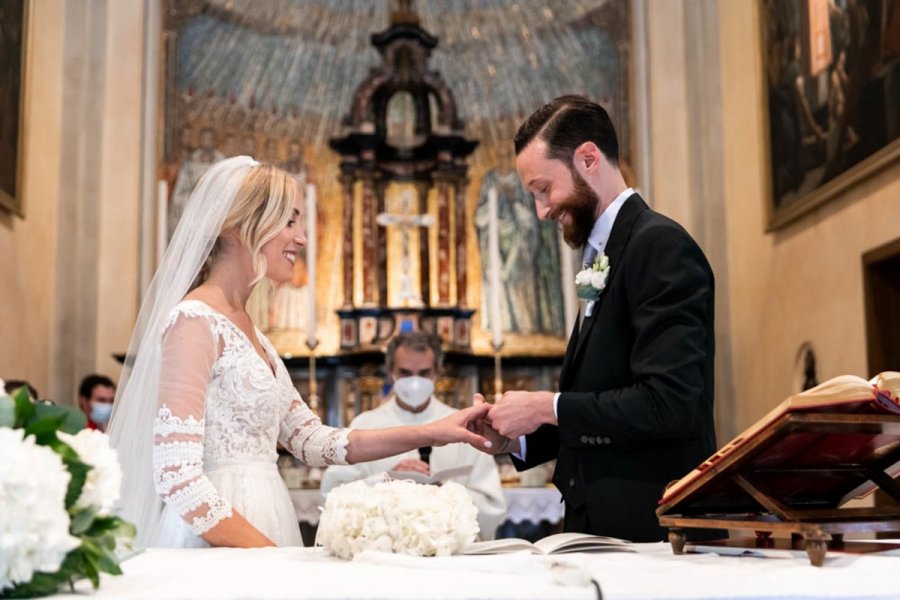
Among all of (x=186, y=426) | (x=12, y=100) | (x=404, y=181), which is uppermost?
(x=12, y=100)

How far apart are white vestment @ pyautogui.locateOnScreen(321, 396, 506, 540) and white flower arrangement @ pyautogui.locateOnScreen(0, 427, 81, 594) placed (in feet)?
13.1

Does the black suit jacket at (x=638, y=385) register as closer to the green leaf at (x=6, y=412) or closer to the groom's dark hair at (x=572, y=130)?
the groom's dark hair at (x=572, y=130)

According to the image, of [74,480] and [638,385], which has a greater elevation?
[638,385]

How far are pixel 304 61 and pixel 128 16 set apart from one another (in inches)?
67.3

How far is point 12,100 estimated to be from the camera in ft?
25.2

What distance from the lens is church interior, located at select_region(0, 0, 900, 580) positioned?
774cm

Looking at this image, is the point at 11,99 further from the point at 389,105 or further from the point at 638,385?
the point at 638,385

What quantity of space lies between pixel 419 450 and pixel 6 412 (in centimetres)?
400

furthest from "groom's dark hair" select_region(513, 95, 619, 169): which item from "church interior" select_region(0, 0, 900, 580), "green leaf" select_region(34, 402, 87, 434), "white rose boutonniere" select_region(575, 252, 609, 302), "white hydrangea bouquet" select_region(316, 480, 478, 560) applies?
"church interior" select_region(0, 0, 900, 580)

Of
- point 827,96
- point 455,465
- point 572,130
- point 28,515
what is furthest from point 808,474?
point 827,96

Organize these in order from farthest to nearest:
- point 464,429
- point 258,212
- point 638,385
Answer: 1. point 258,212
2. point 464,429
3. point 638,385

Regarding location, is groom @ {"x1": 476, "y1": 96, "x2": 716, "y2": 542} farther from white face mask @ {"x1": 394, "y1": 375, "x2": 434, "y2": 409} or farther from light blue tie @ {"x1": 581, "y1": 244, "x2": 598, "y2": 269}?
white face mask @ {"x1": 394, "y1": 375, "x2": 434, "y2": 409}

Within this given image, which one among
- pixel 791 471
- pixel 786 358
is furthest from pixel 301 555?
pixel 786 358

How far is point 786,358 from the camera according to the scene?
311 inches
